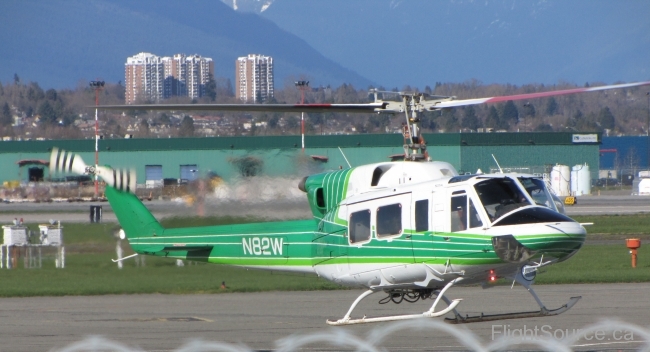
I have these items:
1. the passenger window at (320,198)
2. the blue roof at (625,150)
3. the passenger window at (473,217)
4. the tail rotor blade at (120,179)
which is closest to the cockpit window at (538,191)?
the passenger window at (473,217)

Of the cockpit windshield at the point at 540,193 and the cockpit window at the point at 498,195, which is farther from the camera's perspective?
the cockpit windshield at the point at 540,193

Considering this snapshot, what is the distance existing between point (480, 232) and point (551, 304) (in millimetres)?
6786

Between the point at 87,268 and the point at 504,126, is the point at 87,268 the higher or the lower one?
the lower one

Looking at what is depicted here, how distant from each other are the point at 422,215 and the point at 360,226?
1080 millimetres

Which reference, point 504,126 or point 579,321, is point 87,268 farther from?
point 504,126

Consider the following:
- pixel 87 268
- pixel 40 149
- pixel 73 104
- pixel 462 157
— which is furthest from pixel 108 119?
pixel 87 268

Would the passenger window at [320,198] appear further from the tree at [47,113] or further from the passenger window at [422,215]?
the tree at [47,113]

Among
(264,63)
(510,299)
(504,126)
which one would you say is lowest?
(510,299)

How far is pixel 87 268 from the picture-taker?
79.8ft

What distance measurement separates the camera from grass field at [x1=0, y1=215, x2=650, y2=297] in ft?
71.0

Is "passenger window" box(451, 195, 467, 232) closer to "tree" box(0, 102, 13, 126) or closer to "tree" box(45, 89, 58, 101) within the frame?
"tree" box(0, 102, 13, 126)

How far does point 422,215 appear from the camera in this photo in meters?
12.3

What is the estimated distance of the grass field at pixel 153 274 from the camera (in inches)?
852

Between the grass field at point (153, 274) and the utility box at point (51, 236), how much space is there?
0.44m
